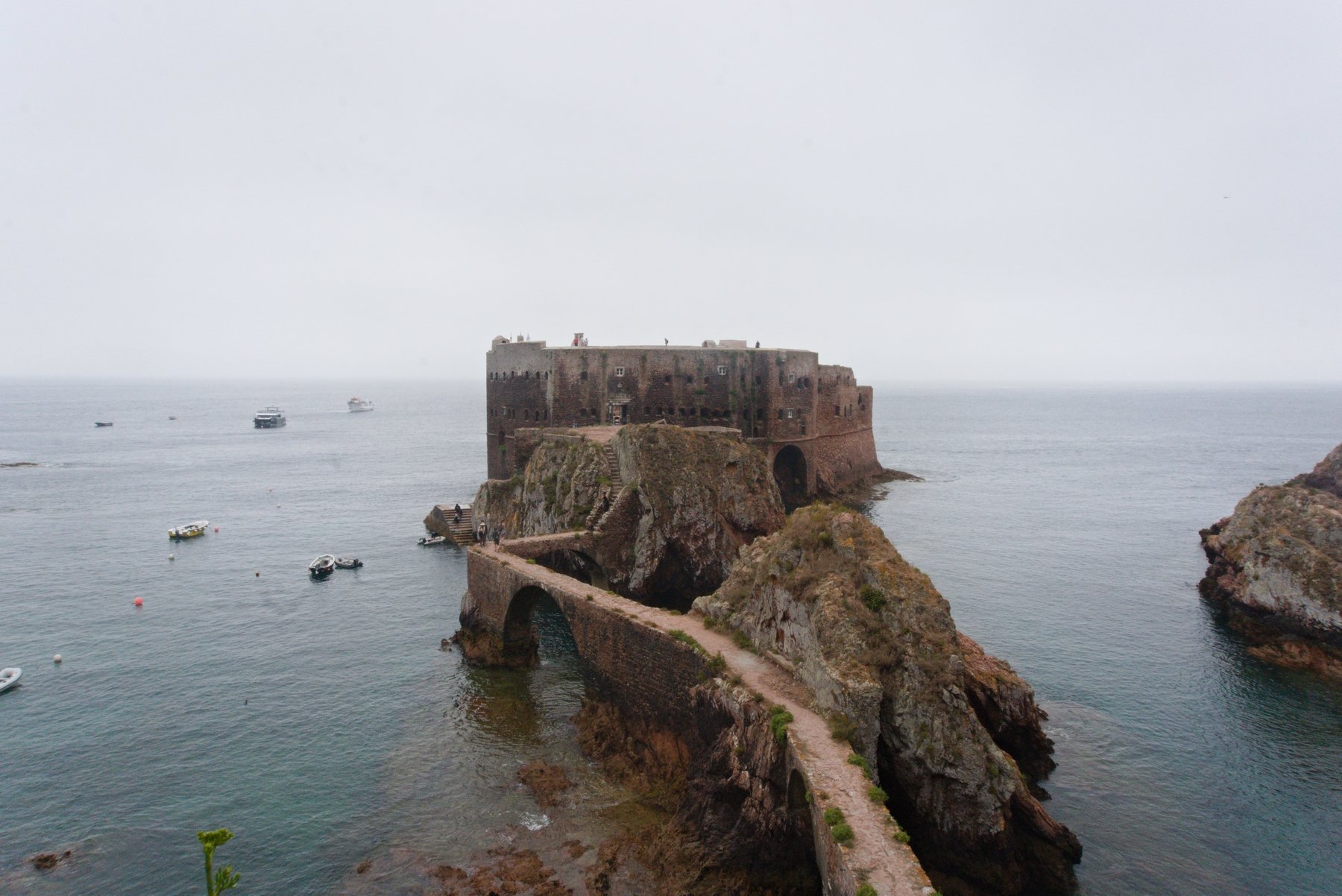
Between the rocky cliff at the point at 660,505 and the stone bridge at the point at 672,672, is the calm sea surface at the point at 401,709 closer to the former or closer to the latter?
the stone bridge at the point at 672,672

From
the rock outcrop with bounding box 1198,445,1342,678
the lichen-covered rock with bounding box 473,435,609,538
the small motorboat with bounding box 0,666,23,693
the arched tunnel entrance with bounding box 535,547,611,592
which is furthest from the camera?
the lichen-covered rock with bounding box 473,435,609,538

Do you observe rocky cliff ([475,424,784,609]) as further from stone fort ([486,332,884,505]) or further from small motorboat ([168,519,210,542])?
small motorboat ([168,519,210,542])

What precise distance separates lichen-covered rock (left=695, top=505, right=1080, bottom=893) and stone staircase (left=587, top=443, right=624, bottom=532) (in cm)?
1829

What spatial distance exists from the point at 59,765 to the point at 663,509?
2656cm

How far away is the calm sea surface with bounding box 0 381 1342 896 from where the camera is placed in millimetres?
23375

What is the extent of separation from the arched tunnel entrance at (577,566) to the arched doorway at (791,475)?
85.4 ft

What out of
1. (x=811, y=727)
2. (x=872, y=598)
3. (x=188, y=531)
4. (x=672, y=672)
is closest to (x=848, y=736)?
(x=811, y=727)

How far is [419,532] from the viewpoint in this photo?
6844cm

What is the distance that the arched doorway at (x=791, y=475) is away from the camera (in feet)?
221

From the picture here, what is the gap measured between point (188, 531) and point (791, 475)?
48.9m

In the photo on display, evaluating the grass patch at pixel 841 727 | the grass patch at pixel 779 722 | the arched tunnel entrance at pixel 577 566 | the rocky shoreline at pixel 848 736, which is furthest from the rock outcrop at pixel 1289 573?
the arched tunnel entrance at pixel 577 566

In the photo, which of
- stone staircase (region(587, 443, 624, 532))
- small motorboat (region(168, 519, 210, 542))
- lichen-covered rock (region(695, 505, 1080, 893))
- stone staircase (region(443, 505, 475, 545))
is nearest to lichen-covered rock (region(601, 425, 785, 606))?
stone staircase (region(587, 443, 624, 532))

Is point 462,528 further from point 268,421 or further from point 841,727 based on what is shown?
point 268,421

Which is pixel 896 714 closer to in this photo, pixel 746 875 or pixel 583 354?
pixel 746 875
